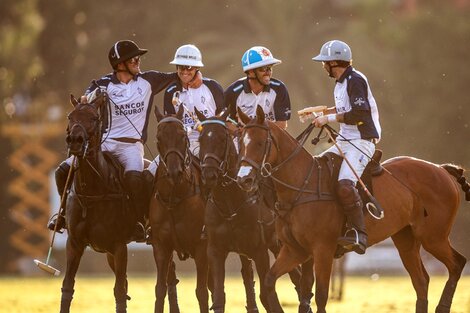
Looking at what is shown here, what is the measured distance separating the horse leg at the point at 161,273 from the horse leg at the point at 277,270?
1183 mm

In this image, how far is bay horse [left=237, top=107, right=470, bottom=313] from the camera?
1327 centimetres

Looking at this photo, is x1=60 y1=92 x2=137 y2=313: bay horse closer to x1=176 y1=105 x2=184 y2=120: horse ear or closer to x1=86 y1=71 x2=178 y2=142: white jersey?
x1=86 y1=71 x2=178 y2=142: white jersey

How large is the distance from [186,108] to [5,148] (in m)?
24.5

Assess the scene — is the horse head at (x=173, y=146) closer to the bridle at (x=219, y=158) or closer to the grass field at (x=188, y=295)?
the bridle at (x=219, y=158)

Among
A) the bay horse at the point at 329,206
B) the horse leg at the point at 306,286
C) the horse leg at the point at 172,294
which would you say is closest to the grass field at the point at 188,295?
the bay horse at the point at 329,206

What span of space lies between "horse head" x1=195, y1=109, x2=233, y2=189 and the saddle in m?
A: 1.01

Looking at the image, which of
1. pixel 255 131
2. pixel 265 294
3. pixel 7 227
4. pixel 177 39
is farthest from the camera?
pixel 177 39

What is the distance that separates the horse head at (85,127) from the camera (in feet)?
44.7

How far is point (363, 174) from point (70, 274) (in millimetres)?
3018

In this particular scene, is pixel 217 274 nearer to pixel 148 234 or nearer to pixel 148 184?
pixel 148 234

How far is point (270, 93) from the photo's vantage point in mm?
14625

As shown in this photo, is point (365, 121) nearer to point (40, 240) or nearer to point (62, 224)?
point (62, 224)

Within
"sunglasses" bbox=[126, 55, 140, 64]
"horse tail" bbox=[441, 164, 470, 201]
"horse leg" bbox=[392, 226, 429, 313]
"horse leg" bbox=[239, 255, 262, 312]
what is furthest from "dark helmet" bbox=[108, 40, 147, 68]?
"horse tail" bbox=[441, 164, 470, 201]

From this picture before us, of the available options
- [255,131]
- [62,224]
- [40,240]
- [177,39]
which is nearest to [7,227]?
[40,240]
